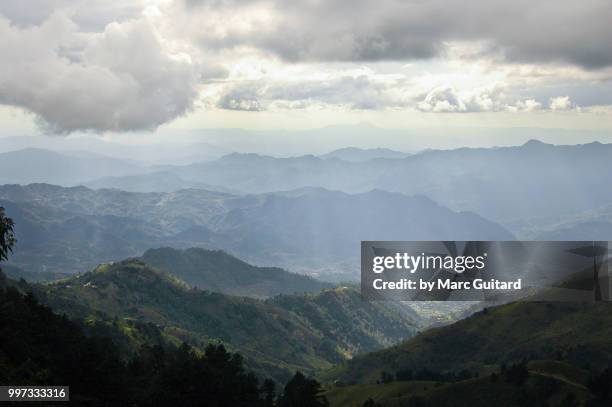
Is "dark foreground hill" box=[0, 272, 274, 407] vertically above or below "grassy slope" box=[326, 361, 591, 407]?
above

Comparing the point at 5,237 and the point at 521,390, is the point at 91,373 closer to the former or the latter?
the point at 5,237

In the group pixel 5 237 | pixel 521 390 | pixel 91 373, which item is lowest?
pixel 521 390

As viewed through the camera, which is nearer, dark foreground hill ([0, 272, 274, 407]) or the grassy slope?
dark foreground hill ([0, 272, 274, 407])

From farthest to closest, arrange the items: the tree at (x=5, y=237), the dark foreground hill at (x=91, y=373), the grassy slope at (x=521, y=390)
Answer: the grassy slope at (x=521, y=390)
the dark foreground hill at (x=91, y=373)
the tree at (x=5, y=237)

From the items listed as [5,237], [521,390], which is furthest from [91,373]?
[521,390]

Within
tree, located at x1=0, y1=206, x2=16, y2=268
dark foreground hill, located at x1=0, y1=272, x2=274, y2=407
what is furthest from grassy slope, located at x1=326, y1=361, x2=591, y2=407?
tree, located at x1=0, y1=206, x2=16, y2=268

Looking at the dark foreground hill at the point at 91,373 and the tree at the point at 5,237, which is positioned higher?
the tree at the point at 5,237

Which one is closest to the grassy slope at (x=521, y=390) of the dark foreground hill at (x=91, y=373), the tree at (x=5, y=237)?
the dark foreground hill at (x=91, y=373)

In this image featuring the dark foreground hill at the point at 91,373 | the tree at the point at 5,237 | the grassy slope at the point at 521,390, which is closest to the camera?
the tree at the point at 5,237

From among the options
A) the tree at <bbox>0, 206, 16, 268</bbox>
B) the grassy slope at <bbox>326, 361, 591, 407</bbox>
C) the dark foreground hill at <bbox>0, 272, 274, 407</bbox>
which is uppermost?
the tree at <bbox>0, 206, 16, 268</bbox>

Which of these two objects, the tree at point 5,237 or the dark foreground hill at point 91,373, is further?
the dark foreground hill at point 91,373

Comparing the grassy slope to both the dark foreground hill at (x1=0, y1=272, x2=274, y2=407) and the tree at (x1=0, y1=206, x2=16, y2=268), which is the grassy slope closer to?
the dark foreground hill at (x1=0, y1=272, x2=274, y2=407)

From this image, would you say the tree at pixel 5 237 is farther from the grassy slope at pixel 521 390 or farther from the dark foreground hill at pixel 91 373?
the grassy slope at pixel 521 390

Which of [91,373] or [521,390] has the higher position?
[91,373]
